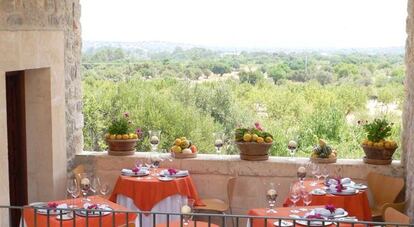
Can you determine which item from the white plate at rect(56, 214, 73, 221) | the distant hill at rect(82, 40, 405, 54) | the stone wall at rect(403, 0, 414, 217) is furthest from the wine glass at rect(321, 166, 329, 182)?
the distant hill at rect(82, 40, 405, 54)

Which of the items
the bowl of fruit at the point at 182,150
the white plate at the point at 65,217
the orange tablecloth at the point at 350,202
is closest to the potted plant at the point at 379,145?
the orange tablecloth at the point at 350,202

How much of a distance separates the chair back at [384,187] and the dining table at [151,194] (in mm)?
2028

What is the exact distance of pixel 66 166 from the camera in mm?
8469

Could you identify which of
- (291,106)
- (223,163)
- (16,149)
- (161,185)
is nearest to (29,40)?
(16,149)

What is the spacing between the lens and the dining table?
298 inches

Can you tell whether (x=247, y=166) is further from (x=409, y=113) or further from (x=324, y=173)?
(x=409, y=113)

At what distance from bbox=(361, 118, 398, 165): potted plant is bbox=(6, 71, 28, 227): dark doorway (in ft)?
12.7

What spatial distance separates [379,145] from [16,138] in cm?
406

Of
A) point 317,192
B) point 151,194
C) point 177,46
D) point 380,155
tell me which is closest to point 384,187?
point 380,155

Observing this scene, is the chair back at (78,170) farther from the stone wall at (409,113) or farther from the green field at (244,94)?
the green field at (244,94)

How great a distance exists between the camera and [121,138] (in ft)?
28.5

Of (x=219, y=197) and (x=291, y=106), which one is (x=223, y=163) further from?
(x=291, y=106)

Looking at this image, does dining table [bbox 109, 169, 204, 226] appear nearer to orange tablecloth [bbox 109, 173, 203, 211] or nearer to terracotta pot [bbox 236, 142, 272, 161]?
orange tablecloth [bbox 109, 173, 203, 211]

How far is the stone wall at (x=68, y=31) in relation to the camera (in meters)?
7.39
